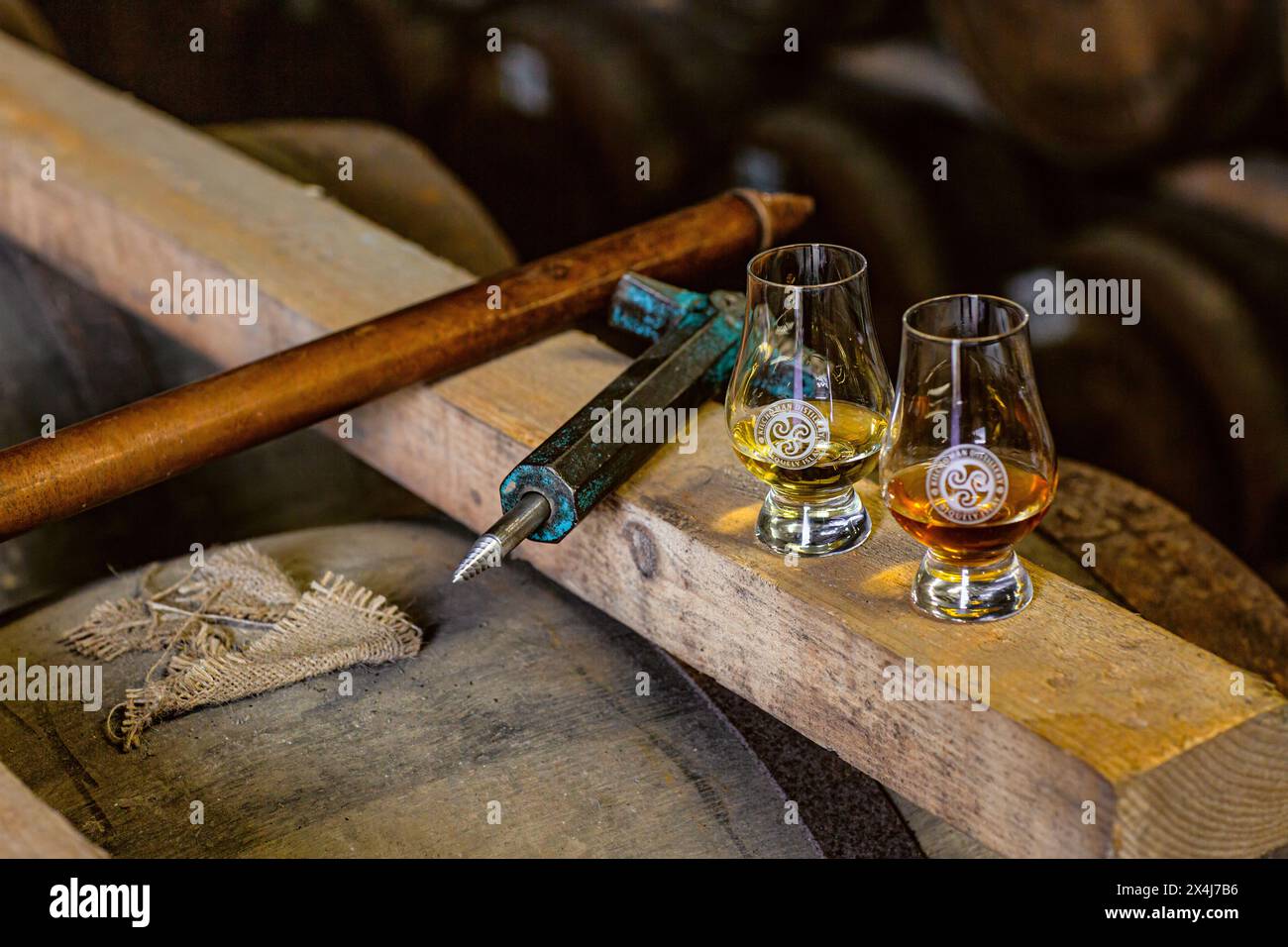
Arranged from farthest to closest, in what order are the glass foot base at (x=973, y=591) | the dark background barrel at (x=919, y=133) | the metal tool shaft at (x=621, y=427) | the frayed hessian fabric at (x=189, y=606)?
the dark background barrel at (x=919, y=133) → the frayed hessian fabric at (x=189, y=606) → the metal tool shaft at (x=621, y=427) → the glass foot base at (x=973, y=591)

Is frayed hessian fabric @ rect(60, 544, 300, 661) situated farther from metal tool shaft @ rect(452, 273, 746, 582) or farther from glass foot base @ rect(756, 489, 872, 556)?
glass foot base @ rect(756, 489, 872, 556)

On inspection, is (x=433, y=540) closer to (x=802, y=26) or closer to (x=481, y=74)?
(x=802, y=26)

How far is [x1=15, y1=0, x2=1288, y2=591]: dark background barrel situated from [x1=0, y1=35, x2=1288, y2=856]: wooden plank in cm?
76

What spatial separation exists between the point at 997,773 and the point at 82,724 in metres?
0.76

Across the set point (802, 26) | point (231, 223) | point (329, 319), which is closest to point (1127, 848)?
point (329, 319)

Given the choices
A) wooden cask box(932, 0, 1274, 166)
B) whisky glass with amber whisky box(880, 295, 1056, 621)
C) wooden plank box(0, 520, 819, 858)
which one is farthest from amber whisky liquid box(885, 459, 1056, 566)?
wooden cask box(932, 0, 1274, 166)

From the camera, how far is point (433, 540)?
1480 millimetres

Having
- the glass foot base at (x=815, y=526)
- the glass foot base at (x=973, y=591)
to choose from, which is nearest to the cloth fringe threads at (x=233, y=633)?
the glass foot base at (x=815, y=526)

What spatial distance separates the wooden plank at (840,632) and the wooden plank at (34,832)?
1.59 feet

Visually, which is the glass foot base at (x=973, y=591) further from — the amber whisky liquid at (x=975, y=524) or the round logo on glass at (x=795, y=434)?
the round logo on glass at (x=795, y=434)

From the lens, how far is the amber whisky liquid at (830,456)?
3.57ft

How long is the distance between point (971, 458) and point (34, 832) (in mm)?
686

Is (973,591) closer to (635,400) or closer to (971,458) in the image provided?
(971,458)

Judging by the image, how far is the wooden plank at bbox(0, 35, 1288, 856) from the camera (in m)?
0.89
